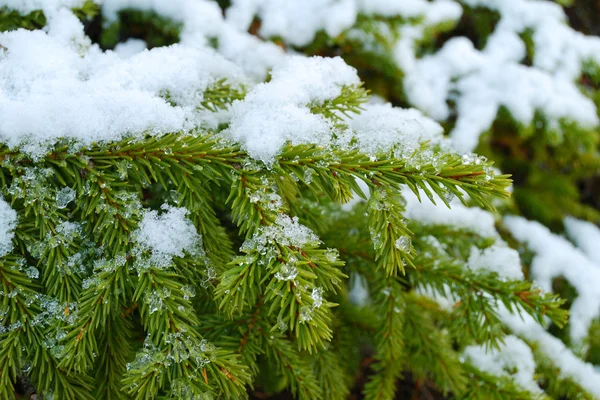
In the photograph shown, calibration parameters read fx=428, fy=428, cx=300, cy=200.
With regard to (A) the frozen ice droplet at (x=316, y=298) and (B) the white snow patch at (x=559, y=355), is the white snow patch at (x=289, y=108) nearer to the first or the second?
(A) the frozen ice droplet at (x=316, y=298)

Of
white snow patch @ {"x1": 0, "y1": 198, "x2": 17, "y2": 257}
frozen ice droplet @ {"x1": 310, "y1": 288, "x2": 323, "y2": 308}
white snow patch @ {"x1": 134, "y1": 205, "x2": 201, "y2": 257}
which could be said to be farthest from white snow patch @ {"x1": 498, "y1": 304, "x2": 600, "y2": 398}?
white snow patch @ {"x1": 0, "y1": 198, "x2": 17, "y2": 257}

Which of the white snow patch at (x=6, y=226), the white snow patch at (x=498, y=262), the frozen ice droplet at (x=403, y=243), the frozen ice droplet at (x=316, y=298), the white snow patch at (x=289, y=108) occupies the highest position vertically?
the white snow patch at (x=289, y=108)

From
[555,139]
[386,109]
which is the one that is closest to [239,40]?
[386,109]

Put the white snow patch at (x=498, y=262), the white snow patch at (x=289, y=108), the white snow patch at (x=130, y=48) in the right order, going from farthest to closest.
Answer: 1. the white snow patch at (x=130, y=48)
2. the white snow patch at (x=498, y=262)
3. the white snow patch at (x=289, y=108)

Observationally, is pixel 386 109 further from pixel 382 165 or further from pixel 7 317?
pixel 7 317

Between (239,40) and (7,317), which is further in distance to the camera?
(239,40)

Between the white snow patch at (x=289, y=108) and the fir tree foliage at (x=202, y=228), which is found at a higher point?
the white snow patch at (x=289, y=108)

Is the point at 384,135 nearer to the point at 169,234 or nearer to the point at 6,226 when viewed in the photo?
the point at 169,234

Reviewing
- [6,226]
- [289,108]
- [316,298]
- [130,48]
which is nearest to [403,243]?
[316,298]

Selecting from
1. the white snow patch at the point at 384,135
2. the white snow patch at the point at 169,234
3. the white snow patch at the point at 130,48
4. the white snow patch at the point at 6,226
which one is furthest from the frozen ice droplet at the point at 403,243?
the white snow patch at the point at 130,48
